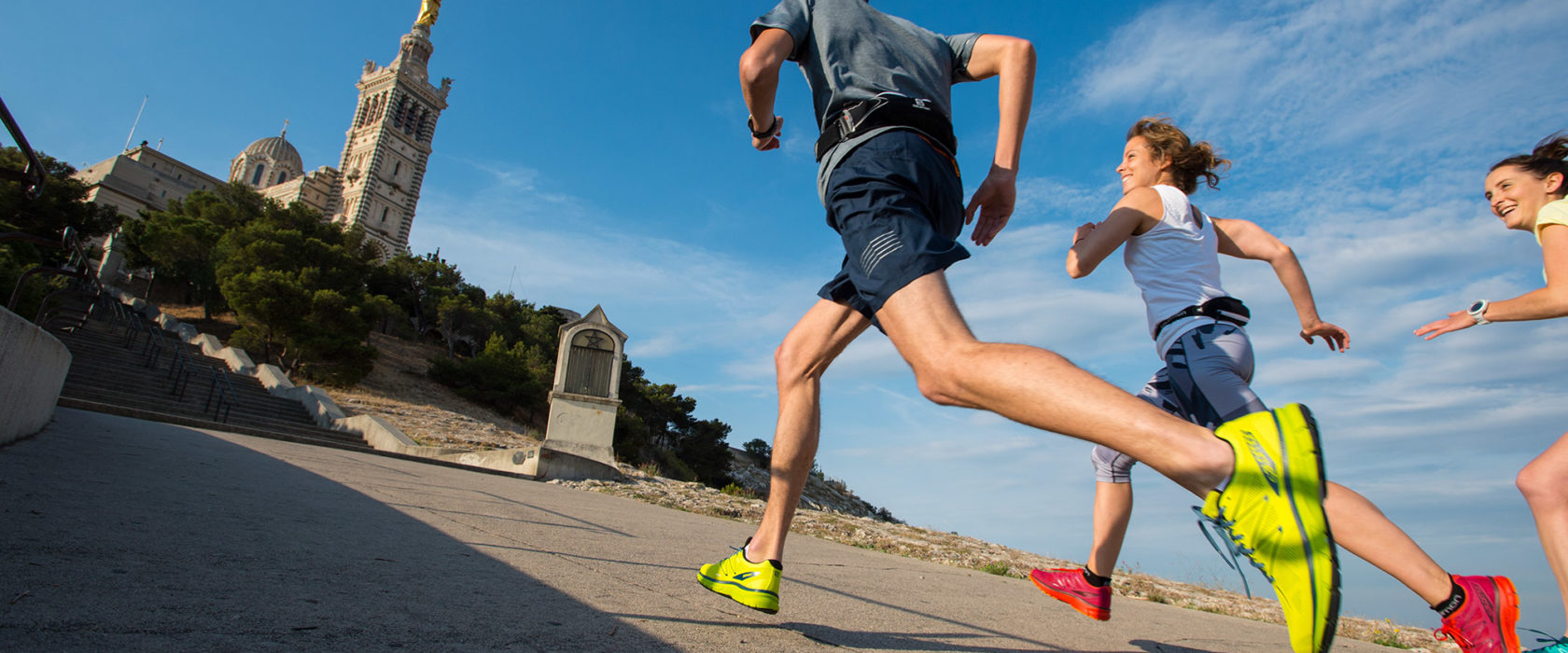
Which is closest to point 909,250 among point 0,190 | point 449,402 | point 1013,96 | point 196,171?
point 1013,96

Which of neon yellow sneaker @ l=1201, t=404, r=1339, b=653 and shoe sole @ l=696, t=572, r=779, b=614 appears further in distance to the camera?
shoe sole @ l=696, t=572, r=779, b=614

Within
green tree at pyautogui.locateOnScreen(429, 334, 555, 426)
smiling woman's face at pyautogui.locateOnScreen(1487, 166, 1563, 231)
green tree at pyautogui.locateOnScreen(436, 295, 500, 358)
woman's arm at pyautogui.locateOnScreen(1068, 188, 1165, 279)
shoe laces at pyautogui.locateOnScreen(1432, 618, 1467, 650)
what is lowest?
shoe laces at pyautogui.locateOnScreen(1432, 618, 1467, 650)

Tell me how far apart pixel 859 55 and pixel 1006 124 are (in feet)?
1.49

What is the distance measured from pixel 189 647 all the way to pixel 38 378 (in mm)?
4765

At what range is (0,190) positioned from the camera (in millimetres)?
23500

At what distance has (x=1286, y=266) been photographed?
Answer: 2.68m

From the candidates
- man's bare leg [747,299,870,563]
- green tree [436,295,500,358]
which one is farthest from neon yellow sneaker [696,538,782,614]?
green tree [436,295,500,358]

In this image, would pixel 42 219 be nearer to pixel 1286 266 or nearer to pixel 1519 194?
pixel 1286 266

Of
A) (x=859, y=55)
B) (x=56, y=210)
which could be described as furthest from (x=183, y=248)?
(x=859, y=55)

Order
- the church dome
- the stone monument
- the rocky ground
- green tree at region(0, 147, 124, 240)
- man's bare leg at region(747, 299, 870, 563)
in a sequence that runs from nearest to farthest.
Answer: man's bare leg at region(747, 299, 870, 563) < the rocky ground < the stone monument < green tree at region(0, 147, 124, 240) < the church dome

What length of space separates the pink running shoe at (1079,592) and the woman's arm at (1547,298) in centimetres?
151

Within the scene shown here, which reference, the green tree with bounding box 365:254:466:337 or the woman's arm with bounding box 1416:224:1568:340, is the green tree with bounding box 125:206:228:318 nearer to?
the green tree with bounding box 365:254:466:337

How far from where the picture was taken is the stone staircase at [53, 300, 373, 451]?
11.9 m

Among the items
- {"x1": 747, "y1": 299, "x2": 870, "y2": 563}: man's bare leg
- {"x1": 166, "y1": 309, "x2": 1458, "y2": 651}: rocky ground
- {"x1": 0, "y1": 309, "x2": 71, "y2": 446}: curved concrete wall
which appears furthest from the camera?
{"x1": 166, "y1": 309, "x2": 1458, "y2": 651}: rocky ground
